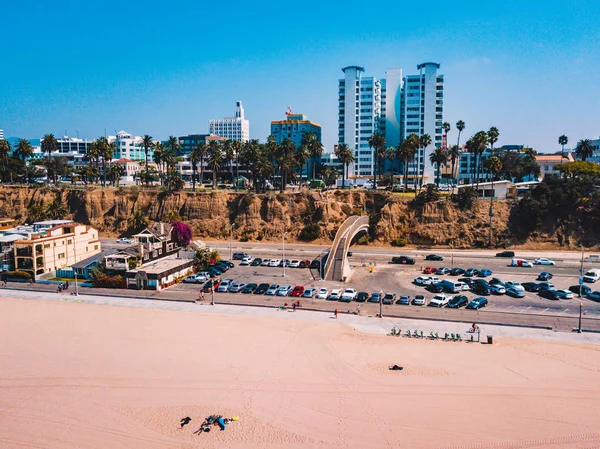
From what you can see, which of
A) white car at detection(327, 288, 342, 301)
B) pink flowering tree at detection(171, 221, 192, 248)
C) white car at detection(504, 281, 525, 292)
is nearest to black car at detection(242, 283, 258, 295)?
white car at detection(327, 288, 342, 301)

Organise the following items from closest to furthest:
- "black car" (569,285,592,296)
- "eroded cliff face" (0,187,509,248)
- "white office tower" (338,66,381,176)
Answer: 1. "black car" (569,285,592,296)
2. "eroded cliff face" (0,187,509,248)
3. "white office tower" (338,66,381,176)

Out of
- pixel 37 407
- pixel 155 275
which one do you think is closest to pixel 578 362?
pixel 37 407

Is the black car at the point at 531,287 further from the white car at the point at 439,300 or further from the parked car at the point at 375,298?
the parked car at the point at 375,298

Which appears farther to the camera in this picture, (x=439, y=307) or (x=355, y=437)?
(x=439, y=307)

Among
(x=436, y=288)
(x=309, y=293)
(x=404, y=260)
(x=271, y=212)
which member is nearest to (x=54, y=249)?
(x=309, y=293)

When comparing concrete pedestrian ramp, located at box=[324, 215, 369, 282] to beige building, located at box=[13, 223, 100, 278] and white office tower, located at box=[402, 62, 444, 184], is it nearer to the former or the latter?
beige building, located at box=[13, 223, 100, 278]

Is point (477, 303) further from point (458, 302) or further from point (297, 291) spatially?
point (297, 291)

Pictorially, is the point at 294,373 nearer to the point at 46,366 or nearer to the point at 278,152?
the point at 46,366
